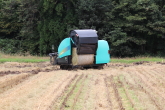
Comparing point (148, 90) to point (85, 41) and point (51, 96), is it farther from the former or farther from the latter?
point (85, 41)

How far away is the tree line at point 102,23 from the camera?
2955cm

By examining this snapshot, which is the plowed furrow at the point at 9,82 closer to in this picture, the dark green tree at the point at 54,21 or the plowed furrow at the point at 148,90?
the plowed furrow at the point at 148,90

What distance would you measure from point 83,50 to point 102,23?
19.0 metres

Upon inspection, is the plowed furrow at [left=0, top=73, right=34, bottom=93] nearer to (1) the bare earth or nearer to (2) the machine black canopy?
(1) the bare earth

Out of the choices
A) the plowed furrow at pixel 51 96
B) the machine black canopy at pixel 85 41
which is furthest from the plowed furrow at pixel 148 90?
the machine black canopy at pixel 85 41

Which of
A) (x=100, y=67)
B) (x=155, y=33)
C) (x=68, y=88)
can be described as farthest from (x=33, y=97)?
(x=155, y=33)

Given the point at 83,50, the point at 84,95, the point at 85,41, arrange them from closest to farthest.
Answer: the point at 84,95 → the point at 85,41 → the point at 83,50

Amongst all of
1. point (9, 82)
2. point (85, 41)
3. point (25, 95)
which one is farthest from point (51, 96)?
point (85, 41)

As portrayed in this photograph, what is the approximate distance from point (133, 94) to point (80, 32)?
6693 mm

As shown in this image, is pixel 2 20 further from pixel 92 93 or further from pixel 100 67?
pixel 92 93

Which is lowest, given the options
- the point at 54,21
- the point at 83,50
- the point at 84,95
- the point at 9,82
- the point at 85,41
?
the point at 84,95

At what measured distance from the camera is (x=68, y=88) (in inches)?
336

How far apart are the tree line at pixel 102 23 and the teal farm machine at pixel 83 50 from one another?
14.4 m

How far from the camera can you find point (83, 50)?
13719 mm
